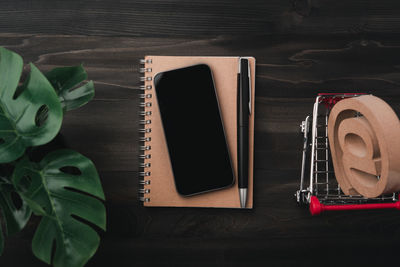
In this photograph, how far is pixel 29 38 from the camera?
71 cm

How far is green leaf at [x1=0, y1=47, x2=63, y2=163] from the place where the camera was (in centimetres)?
50

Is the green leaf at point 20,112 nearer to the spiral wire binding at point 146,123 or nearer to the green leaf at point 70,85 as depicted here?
the green leaf at point 70,85

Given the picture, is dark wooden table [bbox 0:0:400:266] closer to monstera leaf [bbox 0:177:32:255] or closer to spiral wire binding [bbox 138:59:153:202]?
spiral wire binding [bbox 138:59:153:202]

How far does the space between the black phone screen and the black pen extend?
0.03 metres

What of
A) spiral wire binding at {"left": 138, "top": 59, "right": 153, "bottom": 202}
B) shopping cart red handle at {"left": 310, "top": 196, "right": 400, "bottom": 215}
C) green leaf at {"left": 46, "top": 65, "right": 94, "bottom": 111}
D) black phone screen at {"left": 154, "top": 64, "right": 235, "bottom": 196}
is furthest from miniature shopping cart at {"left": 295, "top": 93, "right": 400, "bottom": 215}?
green leaf at {"left": 46, "top": 65, "right": 94, "bottom": 111}

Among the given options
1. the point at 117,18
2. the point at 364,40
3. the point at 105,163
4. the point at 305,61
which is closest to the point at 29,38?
the point at 117,18

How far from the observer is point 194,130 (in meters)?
0.68

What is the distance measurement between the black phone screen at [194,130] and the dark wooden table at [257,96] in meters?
0.06

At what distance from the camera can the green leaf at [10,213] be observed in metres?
0.55

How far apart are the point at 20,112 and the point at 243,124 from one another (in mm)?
433

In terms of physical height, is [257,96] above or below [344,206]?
above

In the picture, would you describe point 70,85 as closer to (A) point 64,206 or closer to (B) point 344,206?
(A) point 64,206

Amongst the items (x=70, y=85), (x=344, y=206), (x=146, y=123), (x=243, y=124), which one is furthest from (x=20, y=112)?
(x=344, y=206)

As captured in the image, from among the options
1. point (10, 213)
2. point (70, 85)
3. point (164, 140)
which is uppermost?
point (70, 85)
